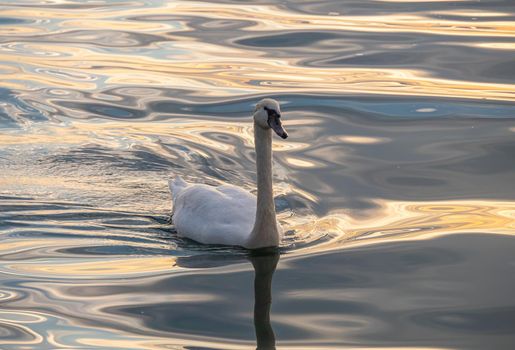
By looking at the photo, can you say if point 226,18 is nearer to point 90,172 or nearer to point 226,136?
point 226,136

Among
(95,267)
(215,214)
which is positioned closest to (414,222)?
(215,214)

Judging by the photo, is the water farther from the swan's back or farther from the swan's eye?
the swan's eye

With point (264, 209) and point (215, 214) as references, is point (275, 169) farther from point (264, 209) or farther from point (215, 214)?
point (264, 209)

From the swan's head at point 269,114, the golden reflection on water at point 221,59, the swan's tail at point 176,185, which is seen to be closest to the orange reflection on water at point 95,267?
the swan's head at point 269,114

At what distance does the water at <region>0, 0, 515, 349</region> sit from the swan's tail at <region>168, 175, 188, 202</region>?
1.07 feet

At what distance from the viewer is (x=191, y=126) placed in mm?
18016

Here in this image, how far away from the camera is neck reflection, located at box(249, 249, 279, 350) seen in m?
10.0

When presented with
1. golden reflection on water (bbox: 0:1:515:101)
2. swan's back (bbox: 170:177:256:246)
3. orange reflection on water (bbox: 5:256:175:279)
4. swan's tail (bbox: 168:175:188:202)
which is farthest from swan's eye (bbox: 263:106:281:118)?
golden reflection on water (bbox: 0:1:515:101)

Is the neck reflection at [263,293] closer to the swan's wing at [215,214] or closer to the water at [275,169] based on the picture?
the water at [275,169]

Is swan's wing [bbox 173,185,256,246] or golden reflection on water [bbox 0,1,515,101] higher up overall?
golden reflection on water [bbox 0,1,515,101]

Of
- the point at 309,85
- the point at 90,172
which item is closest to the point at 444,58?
the point at 309,85

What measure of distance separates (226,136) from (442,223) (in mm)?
4855

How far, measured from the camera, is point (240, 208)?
43.6 ft

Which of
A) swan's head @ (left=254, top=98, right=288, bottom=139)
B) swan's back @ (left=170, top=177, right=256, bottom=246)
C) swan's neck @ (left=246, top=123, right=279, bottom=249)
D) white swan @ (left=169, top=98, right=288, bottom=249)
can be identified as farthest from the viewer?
swan's back @ (left=170, top=177, right=256, bottom=246)
